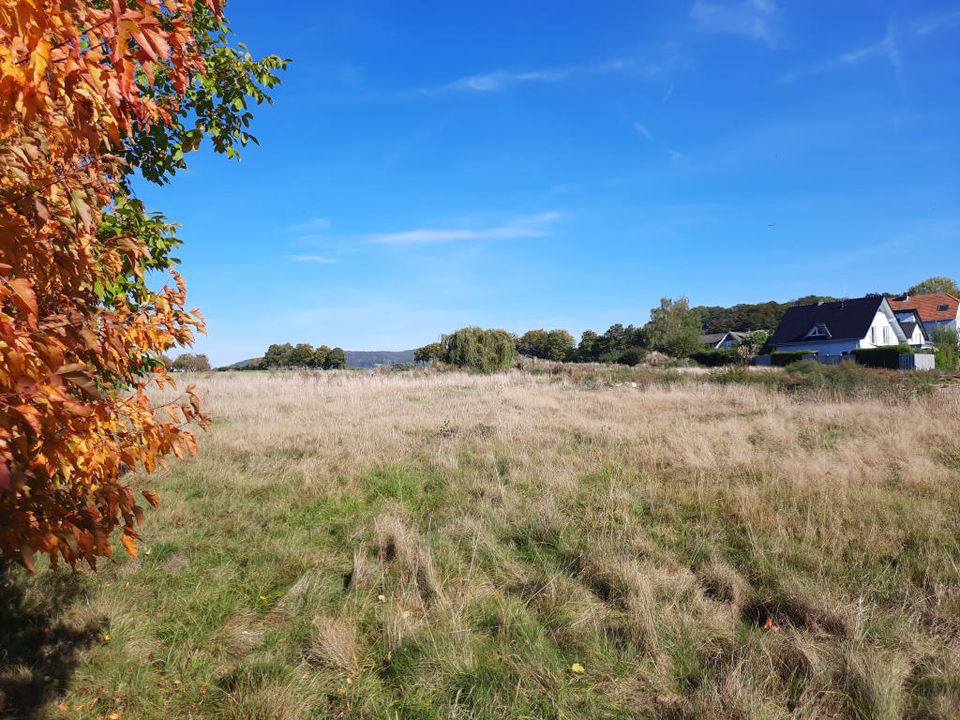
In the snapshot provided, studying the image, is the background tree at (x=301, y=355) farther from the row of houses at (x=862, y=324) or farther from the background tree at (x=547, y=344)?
the row of houses at (x=862, y=324)

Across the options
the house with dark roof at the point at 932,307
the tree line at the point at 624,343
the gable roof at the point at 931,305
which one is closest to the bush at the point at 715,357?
the tree line at the point at 624,343

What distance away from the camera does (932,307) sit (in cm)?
5403

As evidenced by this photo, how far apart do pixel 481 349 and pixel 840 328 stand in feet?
116

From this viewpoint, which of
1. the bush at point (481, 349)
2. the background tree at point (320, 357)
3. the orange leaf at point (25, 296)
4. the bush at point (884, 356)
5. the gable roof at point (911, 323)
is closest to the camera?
the orange leaf at point (25, 296)

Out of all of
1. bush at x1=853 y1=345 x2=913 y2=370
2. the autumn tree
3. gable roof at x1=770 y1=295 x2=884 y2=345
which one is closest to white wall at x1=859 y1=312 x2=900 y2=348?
gable roof at x1=770 y1=295 x2=884 y2=345

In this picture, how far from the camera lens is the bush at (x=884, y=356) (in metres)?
29.4

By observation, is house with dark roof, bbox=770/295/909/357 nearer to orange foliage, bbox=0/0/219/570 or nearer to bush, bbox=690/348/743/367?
bush, bbox=690/348/743/367

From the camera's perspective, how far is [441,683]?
3291mm

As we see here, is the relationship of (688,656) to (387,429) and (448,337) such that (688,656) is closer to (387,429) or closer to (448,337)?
(387,429)

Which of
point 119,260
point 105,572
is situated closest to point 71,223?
point 119,260

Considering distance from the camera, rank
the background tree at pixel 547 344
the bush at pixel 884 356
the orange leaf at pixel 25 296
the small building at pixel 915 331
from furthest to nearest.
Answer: the background tree at pixel 547 344
the small building at pixel 915 331
the bush at pixel 884 356
the orange leaf at pixel 25 296

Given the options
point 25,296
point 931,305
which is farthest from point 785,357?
point 25,296

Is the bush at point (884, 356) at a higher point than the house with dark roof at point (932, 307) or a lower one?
lower

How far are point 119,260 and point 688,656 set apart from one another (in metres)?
4.05
